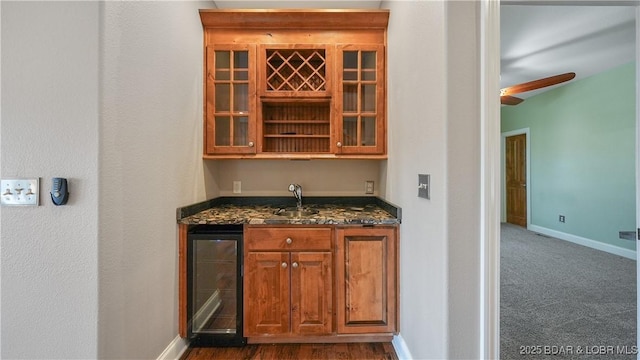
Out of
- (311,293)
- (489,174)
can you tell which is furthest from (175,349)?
(489,174)

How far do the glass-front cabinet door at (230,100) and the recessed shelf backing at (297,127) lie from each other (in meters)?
0.23

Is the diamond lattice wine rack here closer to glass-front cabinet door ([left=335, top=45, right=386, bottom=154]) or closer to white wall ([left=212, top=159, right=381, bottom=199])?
glass-front cabinet door ([left=335, top=45, right=386, bottom=154])

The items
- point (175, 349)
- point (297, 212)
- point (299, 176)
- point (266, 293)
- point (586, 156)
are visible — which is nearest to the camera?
point (175, 349)

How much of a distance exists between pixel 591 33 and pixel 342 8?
273 centimetres

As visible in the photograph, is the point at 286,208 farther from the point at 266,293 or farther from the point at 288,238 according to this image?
the point at 266,293

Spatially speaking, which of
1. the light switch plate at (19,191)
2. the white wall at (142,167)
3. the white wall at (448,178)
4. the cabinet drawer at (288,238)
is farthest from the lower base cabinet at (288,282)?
the light switch plate at (19,191)

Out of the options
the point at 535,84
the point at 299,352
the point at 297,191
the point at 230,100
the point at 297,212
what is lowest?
the point at 299,352

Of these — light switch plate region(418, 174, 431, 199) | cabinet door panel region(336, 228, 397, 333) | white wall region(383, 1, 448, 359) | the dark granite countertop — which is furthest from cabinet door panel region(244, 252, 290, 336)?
light switch plate region(418, 174, 431, 199)

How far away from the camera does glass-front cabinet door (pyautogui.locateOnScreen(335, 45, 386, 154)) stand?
214 centimetres

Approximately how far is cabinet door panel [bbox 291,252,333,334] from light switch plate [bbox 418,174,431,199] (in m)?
0.76

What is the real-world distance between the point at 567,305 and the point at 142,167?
11.4 feet

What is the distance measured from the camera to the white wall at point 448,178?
1141mm

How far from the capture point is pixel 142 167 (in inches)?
54.2

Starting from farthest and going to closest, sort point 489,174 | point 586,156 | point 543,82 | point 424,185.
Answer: point 586,156, point 543,82, point 424,185, point 489,174
